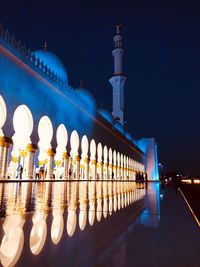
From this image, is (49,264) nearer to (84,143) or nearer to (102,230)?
(102,230)

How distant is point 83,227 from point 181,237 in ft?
1.82

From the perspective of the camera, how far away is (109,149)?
2014cm

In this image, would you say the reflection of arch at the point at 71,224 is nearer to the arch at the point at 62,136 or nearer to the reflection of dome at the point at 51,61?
the arch at the point at 62,136

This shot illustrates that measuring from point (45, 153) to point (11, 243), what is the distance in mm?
12145

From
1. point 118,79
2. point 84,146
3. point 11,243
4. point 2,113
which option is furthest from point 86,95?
point 11,243

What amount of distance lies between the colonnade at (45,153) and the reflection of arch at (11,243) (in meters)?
7.16

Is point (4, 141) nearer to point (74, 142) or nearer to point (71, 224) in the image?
point (74, 142)

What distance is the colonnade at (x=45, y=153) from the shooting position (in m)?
9.45

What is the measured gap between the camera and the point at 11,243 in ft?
3.56

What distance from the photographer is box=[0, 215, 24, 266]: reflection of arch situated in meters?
0.89

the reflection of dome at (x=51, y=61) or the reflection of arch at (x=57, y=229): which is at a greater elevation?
the reflection of dome at (x=51, y=61)

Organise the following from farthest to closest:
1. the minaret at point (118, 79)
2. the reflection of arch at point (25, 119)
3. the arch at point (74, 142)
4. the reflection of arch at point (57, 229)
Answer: the minaret at point (118, 79)
the arch at point (74, 142)
the reflection of arch at point (25, 119)
the reflection of arch at point (57, 229)

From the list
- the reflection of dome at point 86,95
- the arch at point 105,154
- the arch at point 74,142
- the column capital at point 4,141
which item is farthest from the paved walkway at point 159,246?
the arch at point 105,154

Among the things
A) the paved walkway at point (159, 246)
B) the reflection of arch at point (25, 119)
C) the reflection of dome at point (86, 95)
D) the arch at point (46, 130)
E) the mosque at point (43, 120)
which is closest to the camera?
the paved walkway at point (159, 246)
